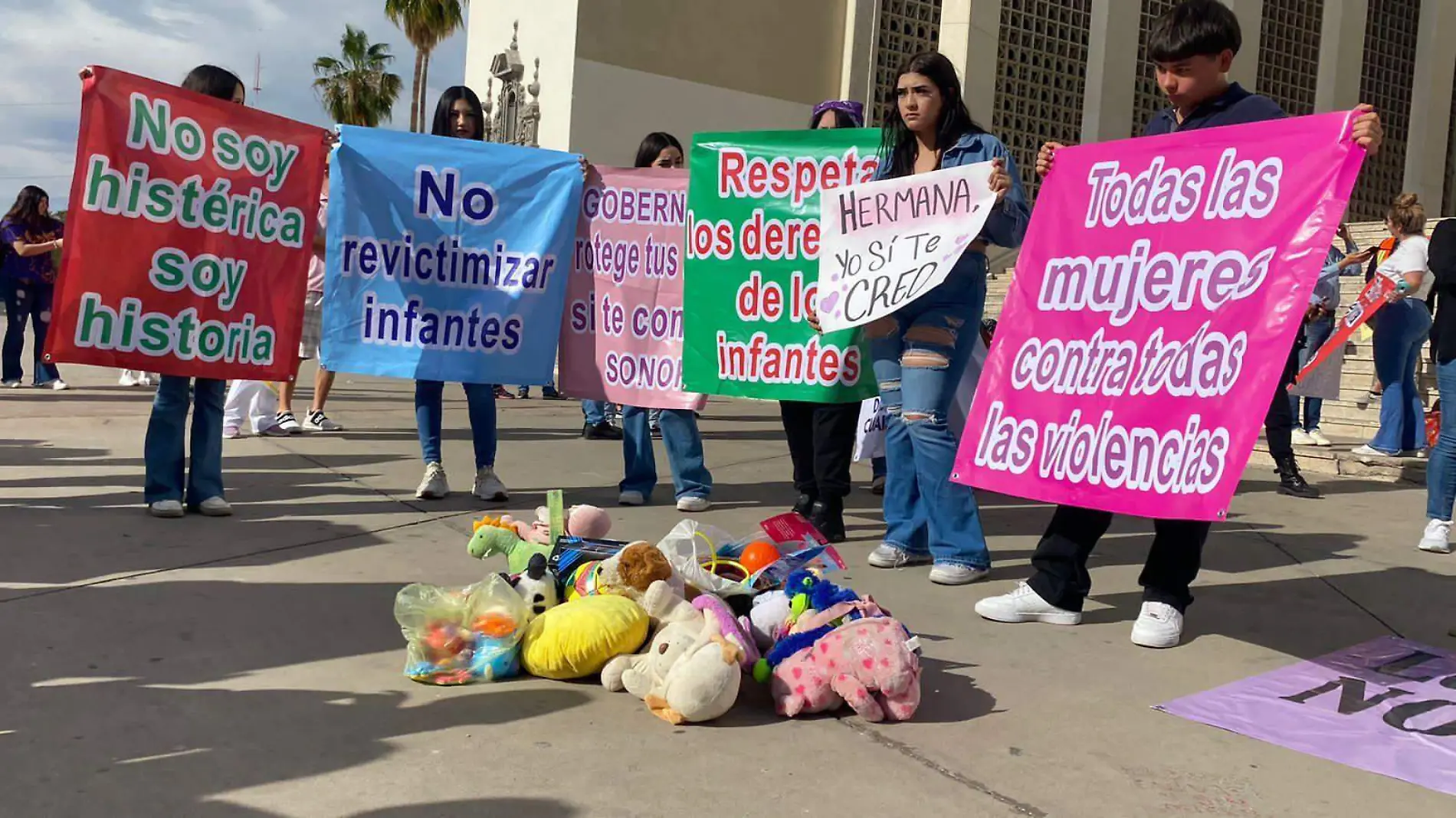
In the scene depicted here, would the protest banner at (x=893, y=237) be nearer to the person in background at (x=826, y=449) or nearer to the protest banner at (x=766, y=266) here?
the protest banner at (x=766, y=266)

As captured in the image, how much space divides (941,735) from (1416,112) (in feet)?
74.3

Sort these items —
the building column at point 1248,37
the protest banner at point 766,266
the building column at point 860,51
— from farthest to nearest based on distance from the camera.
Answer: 1. the building column at point 1248,37
2. the building column at point 860,51
3. the protest banner at point 766,266

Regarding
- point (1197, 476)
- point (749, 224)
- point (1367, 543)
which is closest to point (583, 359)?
point (749, 224)

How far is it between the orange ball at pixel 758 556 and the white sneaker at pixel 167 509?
2.71 m

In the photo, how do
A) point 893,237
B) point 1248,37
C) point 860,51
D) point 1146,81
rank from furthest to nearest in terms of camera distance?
point 1146,81
point 1248,37
point 860,51
point 893,237

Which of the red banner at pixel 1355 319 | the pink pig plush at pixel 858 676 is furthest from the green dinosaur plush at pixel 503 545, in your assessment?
the red banner at pixel 1355 319

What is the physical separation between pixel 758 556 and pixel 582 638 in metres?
0.83

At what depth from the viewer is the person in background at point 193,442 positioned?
5195 millimetres

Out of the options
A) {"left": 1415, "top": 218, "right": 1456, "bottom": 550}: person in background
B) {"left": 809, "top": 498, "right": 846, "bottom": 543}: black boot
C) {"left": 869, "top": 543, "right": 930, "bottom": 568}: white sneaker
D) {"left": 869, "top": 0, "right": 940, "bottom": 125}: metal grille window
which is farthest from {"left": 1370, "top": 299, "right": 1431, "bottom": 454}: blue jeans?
{"left": 869, "top": 0, "right": 940, "bottom": 125}: metal grille window

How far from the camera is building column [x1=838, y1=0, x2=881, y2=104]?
17.8 meters

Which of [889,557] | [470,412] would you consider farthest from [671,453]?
[889,557]

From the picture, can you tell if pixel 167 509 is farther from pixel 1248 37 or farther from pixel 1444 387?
pixel 1248 37

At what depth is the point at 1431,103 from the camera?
21.3 m

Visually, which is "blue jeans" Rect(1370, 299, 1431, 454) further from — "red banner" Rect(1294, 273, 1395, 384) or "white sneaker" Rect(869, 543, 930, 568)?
"white sneaker" Rect(869, 543, 930, 568)
